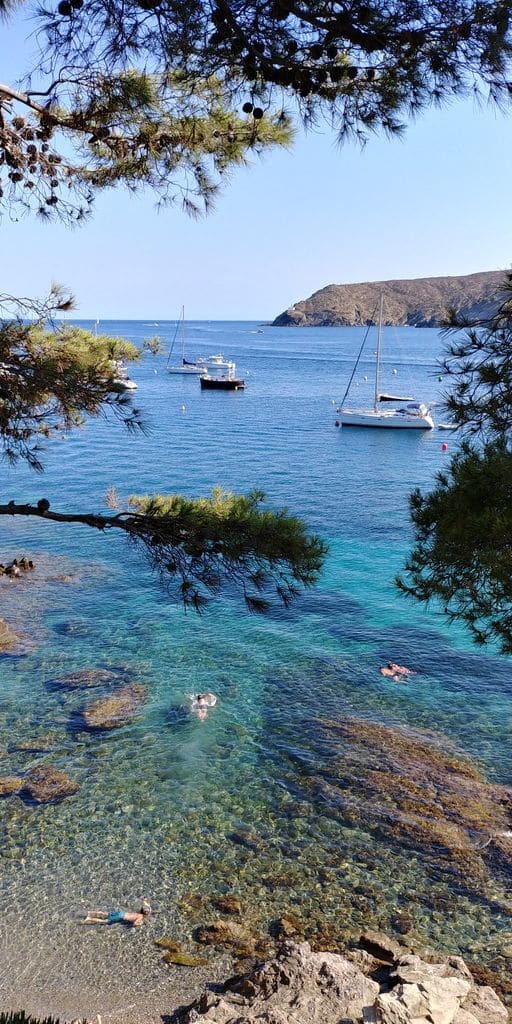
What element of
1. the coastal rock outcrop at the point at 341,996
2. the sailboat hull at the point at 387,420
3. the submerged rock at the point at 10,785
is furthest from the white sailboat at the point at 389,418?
the coastal rock outcrop at the point at 341,996

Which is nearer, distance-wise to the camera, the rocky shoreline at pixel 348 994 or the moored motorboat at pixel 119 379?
the rocky shoreline at pixel 348 994

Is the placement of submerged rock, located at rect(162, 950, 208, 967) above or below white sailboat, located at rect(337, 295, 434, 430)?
below

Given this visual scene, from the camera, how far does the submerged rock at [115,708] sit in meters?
12.5

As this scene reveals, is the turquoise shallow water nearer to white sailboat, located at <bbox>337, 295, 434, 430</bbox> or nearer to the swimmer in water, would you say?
the swimmer in water

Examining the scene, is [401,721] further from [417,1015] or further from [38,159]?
[38,159]


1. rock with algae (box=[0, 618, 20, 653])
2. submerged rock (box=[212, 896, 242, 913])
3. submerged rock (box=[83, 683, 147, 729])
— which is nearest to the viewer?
submerged rock (box=[212, 896, 242, 913])

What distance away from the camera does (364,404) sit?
5581 cm

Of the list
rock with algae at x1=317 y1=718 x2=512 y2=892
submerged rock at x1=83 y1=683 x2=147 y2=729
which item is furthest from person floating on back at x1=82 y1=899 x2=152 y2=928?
submerged rock at x1=83 y1=683 x2=147 y2=729

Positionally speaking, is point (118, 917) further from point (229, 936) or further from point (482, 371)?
point (482, 371)

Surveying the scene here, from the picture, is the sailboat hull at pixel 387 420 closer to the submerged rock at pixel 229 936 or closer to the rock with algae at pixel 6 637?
the rock with algae at pixel 6 637

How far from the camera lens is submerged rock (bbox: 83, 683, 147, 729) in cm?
1254

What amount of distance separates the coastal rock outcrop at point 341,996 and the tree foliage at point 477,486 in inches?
117

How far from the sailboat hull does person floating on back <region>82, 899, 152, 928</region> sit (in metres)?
39.5

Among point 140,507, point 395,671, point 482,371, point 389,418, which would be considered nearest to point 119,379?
point 140,507
